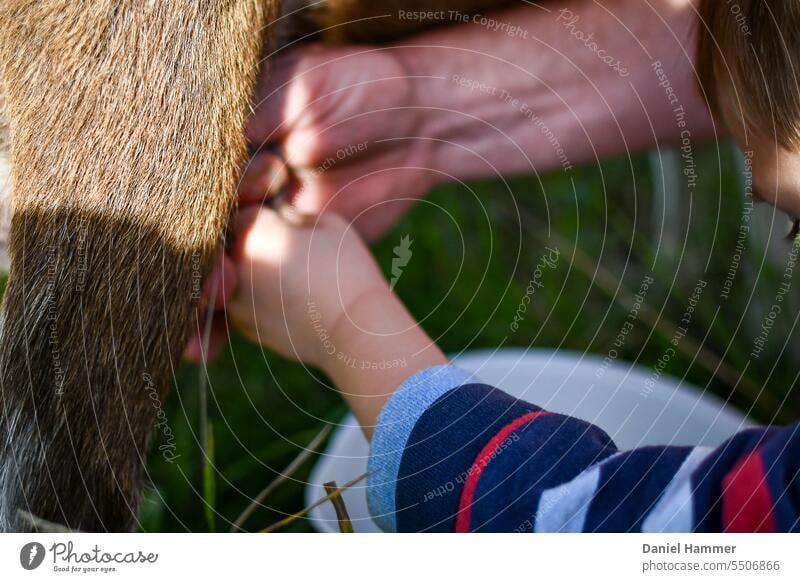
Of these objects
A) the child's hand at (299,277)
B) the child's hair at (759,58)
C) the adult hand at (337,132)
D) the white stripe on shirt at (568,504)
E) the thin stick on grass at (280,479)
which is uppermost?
the child's hair at (759,58)

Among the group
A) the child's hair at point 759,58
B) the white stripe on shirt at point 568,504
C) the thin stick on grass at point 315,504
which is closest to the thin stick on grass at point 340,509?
the thin stick on grass at point 315,504

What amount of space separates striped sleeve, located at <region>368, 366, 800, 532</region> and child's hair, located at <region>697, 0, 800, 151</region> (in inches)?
6.8

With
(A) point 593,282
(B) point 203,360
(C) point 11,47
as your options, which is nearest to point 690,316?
(A) point 593,282

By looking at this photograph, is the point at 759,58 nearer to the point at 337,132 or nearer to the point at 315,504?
the point at 337,132

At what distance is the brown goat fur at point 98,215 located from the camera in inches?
14.0

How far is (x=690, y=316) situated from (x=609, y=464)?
0.18 meters

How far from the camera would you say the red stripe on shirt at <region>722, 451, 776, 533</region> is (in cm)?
38

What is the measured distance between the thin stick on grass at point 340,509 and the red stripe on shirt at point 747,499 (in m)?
0.20

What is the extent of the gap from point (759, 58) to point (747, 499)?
0.23 metres

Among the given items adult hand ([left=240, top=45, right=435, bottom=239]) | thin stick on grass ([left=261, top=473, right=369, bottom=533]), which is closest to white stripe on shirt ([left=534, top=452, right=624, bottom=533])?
thin stick on grass ([left=261, top=473, right=369, bottom=533])

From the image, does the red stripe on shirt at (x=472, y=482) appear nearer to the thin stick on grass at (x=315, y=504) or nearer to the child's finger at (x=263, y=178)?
the thin stick on grass at (x=315, y=504)

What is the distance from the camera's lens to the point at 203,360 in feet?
1.44
